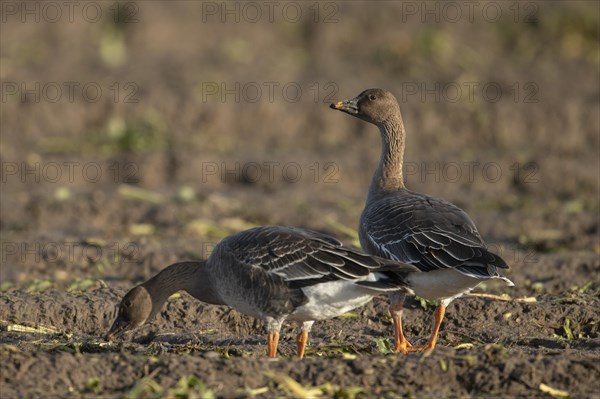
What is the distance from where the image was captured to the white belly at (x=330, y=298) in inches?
363

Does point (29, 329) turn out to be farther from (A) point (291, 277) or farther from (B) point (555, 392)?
(B) point (555, 392)

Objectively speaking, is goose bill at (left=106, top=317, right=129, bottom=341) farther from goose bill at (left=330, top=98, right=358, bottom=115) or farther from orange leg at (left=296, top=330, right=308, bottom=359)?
goose bill at (left=330, top=98, right=358, bottom=115)

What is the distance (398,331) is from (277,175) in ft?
31.8

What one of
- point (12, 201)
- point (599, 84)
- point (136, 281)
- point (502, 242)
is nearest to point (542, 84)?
point (599, 84)

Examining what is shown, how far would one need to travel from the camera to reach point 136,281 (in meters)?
13.1

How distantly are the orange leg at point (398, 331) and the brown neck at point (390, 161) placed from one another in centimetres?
Answer: 190

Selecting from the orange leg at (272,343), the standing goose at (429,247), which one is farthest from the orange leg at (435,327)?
the orange leg at (272,343)

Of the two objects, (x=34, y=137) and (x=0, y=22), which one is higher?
(x=0, y=22)

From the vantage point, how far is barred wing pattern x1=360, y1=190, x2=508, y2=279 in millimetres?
9945

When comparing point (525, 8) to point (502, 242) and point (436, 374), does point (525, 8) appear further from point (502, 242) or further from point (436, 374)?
point (436, 374)

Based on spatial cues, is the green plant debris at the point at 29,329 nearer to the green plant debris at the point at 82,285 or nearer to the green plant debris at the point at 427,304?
the green plant debris at the point at 82,285

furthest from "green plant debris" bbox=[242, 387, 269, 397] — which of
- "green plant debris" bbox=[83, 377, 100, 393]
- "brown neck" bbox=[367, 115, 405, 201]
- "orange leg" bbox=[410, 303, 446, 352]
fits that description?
"brown neck" bbox=[367, 115, 405, 201]

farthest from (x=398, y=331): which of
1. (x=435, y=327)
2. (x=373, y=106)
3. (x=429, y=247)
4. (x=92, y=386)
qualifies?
(x=92, y=386)

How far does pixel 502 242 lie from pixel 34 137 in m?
10.1
